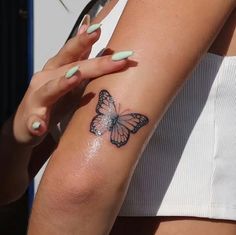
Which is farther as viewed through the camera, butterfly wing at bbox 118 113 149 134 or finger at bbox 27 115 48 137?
finger at bbox 27 115 48 137

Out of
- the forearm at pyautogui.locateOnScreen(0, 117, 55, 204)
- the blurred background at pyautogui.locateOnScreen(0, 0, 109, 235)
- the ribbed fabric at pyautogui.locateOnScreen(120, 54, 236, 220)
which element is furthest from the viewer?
the blurred background at pyautogui.locateOnScreen(0, 0, 109, 235)

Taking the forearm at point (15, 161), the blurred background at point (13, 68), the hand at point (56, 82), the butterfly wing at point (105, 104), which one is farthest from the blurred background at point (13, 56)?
the butterfly wing at point (105, 104)

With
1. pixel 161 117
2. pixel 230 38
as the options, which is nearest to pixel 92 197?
pixel 161 117

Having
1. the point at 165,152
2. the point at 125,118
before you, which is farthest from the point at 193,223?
the point at 125,118

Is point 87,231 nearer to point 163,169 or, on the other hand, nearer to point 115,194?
point 115,194

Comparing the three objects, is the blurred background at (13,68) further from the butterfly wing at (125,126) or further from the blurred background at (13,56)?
the butterfly wing at (125,126)

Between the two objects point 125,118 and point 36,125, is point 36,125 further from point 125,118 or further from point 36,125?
point 125,118

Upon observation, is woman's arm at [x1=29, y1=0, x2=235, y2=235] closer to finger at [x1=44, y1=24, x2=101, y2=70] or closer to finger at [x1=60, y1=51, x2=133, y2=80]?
finger at [x1=60, y1=51, x2=133, y2=80]

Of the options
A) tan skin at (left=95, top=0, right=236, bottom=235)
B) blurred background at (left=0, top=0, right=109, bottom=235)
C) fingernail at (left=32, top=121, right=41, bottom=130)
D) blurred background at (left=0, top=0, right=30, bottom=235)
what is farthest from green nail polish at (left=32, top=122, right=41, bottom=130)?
blurred background at (left=0, top=0, right=30, bottom=235)
